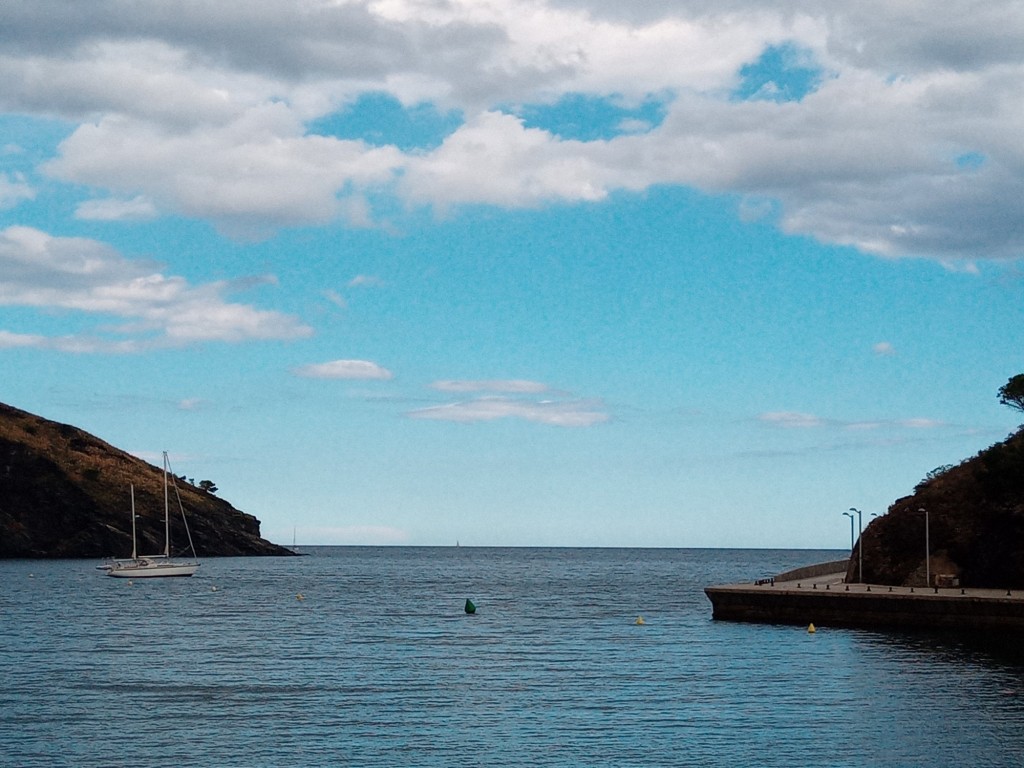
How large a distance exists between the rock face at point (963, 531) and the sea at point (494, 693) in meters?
15.5

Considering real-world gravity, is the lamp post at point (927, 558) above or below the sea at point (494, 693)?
above

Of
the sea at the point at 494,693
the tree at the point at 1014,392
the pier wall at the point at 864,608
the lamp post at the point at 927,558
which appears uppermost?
the tree at the point at 1014,392

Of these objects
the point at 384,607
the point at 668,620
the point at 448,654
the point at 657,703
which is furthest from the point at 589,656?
the point at 384,607

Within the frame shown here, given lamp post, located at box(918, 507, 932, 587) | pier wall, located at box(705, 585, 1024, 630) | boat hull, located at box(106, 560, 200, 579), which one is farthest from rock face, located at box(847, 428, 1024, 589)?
boat hull, located at box(106, 560, 200, 579)

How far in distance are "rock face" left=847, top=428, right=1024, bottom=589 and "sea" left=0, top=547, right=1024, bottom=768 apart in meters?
15.5

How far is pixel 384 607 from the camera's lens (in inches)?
4727

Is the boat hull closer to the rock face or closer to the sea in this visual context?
the sea

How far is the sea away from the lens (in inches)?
→ 1636

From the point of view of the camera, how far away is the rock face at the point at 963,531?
312ft

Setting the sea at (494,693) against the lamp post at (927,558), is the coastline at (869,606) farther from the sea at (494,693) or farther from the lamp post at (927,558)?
the lamp post at (927,558)

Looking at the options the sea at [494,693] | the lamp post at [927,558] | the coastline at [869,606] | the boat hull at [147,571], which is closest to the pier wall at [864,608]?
the coastline at [869,606]

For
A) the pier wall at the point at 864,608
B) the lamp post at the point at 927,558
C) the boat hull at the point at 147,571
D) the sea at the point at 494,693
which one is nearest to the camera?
the sea at the point at 494,693

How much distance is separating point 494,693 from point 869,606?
39.3 m

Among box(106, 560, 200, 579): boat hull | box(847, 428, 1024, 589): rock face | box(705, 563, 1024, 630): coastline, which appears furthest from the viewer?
box(106, 560, 200, 579): boat hull
